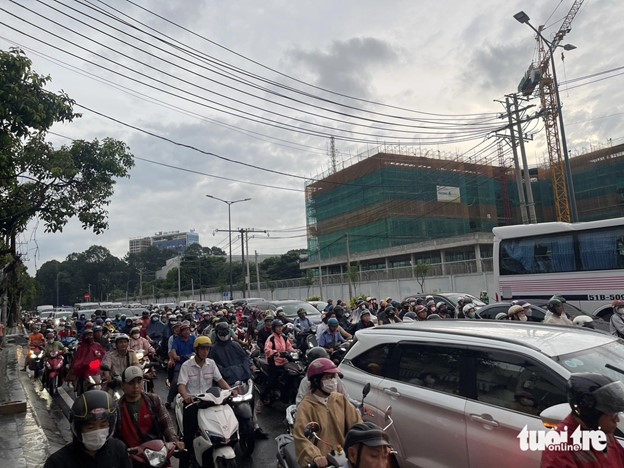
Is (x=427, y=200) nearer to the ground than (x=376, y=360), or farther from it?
farther from it

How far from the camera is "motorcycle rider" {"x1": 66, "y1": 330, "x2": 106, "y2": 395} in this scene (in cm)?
757

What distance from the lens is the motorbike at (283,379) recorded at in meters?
8.11

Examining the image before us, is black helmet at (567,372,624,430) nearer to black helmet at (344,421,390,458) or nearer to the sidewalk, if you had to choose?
black helmet at (344,421,390,458)

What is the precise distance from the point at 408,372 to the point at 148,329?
11668 millimetres

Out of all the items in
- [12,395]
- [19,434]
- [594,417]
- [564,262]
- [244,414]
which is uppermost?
[564,262]

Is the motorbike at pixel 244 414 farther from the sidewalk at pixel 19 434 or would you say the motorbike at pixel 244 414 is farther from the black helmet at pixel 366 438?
the black helmet at pixel 366 438

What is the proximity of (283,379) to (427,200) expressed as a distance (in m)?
46.8

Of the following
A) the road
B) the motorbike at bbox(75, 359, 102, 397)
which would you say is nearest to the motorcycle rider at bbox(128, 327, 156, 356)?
the motorbike at bbox(75, 359, 102, 397)

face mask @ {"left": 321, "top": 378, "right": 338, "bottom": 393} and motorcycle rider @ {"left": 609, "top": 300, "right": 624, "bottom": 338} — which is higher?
face mask @ {"left": 321, "top": 378, "right": 338, "bottom": 393}

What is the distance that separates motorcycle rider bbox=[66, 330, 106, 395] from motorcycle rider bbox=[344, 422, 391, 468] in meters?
6.35

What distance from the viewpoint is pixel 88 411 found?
8.68 ft

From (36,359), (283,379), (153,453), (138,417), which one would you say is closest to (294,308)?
(36,359)

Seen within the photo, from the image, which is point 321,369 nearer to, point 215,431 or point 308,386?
point 308,386

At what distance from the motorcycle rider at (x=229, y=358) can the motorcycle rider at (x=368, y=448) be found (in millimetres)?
4152
